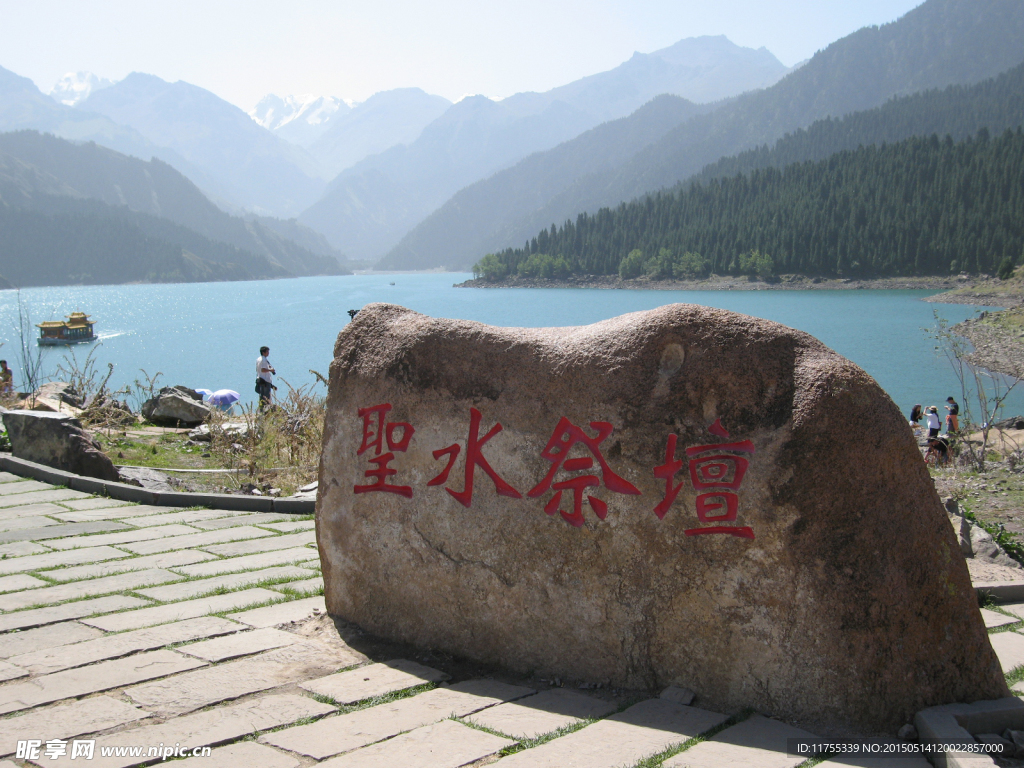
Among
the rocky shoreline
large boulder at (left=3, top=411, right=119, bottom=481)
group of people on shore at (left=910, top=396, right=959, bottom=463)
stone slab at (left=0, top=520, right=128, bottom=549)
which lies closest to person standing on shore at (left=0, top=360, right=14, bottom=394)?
large boulder at (left=3, top=411, right=119, bottom=481)

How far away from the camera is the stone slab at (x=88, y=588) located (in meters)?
3.95

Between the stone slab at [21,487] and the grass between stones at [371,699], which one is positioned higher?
the stone slab at [21,487]

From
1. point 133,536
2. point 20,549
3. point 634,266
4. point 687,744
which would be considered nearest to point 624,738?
point 687,744

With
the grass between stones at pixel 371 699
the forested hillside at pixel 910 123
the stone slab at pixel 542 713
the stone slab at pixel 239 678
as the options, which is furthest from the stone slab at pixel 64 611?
the forested hillside at pixel 910 123

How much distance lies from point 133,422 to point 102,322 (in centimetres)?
4543

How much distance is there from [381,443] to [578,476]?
98cm

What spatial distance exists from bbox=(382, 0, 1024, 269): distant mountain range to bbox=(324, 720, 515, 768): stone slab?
5837 inches

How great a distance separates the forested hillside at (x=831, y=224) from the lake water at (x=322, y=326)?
207 inches

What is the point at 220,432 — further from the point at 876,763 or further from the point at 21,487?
the point at 876,763

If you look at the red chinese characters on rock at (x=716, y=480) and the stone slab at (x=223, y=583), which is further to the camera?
the stone slab at (x=223, y=583)

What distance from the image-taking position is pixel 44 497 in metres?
6.45

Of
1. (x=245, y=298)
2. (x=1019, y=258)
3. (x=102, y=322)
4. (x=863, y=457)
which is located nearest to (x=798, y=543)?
(x=863, y=457)

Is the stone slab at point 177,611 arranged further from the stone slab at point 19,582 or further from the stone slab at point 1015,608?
the stone slab at point 1015,608

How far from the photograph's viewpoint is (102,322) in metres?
51.2
